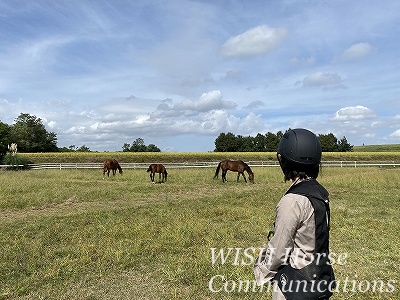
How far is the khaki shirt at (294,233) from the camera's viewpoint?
2133mm

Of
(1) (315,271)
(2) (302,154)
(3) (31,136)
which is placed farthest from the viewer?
(3) (31,136)

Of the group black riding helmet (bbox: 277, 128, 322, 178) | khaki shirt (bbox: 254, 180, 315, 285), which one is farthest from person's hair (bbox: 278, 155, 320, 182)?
khaki shirt (bbox: 254, 180, 315, 285)

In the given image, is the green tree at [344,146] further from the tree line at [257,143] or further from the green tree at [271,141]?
the green tree at [271,141]

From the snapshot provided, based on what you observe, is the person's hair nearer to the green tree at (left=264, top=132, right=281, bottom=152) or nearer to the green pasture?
the green pasture

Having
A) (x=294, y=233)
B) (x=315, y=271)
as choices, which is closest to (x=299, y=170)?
(x=294, y=233)

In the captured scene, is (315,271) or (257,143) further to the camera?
(257,143)

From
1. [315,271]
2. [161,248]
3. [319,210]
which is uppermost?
[319,210]

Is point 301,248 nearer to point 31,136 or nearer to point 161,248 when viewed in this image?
point 161,248

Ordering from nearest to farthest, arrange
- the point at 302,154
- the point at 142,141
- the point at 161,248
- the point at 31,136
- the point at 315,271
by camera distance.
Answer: the point at 315,271 → the point at 302,154 → the point at 161,248 → the point at 31,136 → the point at 142,141

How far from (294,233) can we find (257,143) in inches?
3261

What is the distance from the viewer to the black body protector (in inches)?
83.8

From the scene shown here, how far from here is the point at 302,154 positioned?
2395 mm

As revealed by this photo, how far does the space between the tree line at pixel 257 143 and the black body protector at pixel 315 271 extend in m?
79.2

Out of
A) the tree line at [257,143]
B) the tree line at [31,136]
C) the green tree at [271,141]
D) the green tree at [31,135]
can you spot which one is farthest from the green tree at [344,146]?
the green tree at [31,135]
